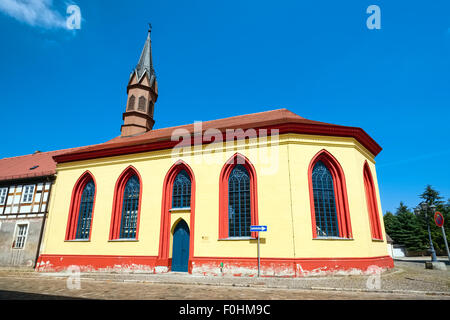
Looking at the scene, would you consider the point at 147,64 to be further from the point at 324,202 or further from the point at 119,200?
the point at 324,202

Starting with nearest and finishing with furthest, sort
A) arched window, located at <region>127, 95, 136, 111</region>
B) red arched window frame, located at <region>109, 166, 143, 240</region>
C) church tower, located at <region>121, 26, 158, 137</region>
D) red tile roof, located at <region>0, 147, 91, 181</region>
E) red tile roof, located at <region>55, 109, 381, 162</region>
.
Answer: red tile roof, located at <region>55, 109, 381, 162</region> → red arched window frame, located at <region>109, 166, 143, 240</region> → red tile roof, located at <region>0, 147, 91, 181</region> → church tower, located at <region>121, 26, 158, 137</region> → arched window, located at <region>127, 95, 136, 111</region>

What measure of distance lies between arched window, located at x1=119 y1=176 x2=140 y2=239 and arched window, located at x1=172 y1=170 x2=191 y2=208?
251 centimetres

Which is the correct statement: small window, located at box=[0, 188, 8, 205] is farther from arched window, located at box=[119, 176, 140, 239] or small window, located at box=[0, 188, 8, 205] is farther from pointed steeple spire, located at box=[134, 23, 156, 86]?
pointed steeple spire, located at box=[134, 23, 156, 86]

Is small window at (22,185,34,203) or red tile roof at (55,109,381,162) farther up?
red tile roof at (55,109,381,162)

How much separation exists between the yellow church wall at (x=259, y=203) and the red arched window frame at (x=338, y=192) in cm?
22

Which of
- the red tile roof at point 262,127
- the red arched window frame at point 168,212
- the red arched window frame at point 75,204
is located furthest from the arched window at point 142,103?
the red arched window frame at point 168,212

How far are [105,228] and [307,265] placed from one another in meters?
11.5

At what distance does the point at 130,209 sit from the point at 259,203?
8.03 metres

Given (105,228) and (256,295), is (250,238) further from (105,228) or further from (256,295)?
(105,228)

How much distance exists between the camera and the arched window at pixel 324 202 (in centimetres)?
1302

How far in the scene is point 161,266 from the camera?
14000mm

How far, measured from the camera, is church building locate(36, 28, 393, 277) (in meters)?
12.5

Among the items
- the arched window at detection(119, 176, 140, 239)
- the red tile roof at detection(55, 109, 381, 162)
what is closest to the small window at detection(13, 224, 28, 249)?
the red tile roof at detection(55, 109, 381, 162)

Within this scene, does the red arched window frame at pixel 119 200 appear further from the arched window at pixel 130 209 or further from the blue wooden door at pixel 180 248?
the blue wooden door at pixel 180 248
